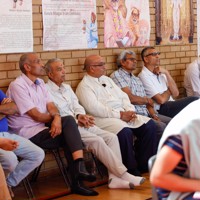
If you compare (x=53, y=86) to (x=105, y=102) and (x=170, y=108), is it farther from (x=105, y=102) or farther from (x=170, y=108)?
(x=170, y=108)

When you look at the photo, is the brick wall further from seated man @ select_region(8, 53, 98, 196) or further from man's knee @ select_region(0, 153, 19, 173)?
man's knee @ select_region(0, 153, 19, 173)

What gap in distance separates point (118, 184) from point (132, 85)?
1516 mm

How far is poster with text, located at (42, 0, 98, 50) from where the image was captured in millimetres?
5441

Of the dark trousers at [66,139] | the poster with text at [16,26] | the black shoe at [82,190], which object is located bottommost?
the black shoe at [82,190]

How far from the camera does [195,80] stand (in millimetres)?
6902

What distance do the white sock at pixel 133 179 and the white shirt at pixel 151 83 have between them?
1.61 m

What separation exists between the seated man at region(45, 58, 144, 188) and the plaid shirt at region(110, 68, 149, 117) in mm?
792

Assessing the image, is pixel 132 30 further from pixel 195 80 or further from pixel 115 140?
pixel 115 140

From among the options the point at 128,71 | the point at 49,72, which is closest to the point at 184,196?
the point at 49,72

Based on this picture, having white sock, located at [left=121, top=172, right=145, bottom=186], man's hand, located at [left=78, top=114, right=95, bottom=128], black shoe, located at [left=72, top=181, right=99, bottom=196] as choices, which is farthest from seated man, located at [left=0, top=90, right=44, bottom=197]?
white sock, located at [left=121, top=172, right=145, bottom=186]

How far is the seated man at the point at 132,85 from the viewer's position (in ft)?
19.6

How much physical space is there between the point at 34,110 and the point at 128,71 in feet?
5.51

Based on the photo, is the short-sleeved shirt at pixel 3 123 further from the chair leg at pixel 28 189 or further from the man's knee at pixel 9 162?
the chair leg at pixel 28 189

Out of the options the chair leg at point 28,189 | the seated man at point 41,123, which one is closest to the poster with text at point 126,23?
the seated man at point 41,123
